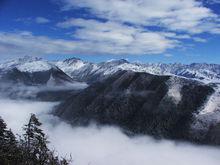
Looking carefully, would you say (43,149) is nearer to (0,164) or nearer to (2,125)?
(0,164)

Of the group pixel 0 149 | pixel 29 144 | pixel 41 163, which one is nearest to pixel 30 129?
pixel 29 144

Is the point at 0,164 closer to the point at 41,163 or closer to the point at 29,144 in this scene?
the point at 41,163

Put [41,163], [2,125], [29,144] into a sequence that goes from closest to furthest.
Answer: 1. [41,163]
2. [29,144]
3. [2,125]

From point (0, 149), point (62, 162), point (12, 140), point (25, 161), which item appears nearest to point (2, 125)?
point (12, 140)

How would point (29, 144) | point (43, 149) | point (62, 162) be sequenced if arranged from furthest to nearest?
point (29, 144), point (43, 149), point (62, 162)

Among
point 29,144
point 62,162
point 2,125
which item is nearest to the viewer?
point 62,162

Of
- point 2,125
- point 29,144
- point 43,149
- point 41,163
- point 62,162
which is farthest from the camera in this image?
point 2,125

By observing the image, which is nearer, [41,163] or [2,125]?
[41,163]

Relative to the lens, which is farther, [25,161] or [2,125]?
[2,125]
